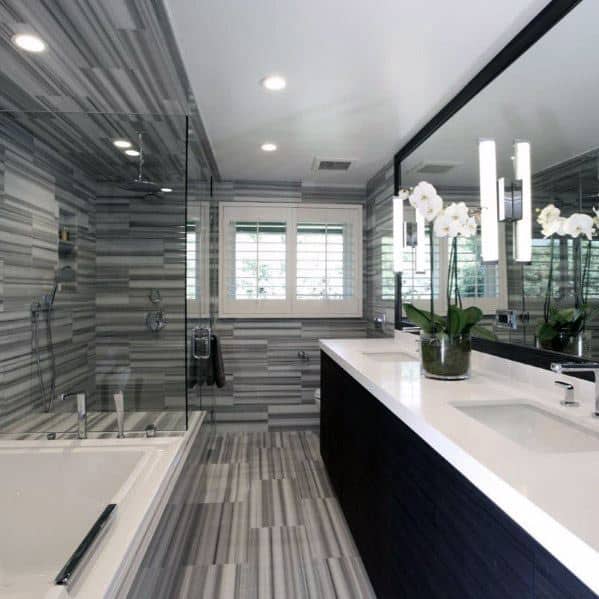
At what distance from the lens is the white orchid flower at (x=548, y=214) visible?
1.56 m

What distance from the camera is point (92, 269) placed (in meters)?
1.99

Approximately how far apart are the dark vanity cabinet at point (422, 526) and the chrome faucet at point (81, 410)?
1252 millimetres

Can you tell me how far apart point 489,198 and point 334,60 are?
3.10 feet

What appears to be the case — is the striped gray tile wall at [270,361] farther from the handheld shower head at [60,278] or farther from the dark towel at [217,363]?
the handheld shower head at [60,278]

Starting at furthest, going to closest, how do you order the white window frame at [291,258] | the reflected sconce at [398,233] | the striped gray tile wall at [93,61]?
the white window frame at [291,258]
the reflected sconce at [398,233]
the striped gray tile wall at [93,61]

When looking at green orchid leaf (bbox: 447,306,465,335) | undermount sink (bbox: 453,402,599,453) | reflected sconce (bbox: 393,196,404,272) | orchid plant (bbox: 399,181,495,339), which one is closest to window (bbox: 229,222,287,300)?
reflected sconce (bbox: 393,196,404,272)

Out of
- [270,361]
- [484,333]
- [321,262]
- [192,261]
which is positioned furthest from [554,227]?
[270,361]

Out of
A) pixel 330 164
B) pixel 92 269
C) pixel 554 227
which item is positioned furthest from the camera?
pixel 330 164

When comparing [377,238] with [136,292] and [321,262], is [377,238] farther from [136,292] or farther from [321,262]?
[136,292]

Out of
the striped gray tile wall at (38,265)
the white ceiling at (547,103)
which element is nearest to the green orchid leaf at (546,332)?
the white ceiling at (547,103)

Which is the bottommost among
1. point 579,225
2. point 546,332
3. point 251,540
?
point 251,540

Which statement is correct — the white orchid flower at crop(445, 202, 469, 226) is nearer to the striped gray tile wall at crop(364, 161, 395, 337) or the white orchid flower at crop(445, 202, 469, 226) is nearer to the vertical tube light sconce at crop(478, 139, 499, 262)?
the vertical tube light sconce at crop(478, 139, 499, 262)

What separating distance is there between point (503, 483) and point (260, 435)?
3.17m

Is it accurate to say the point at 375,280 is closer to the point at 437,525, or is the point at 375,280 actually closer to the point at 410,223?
the point at 410,223
